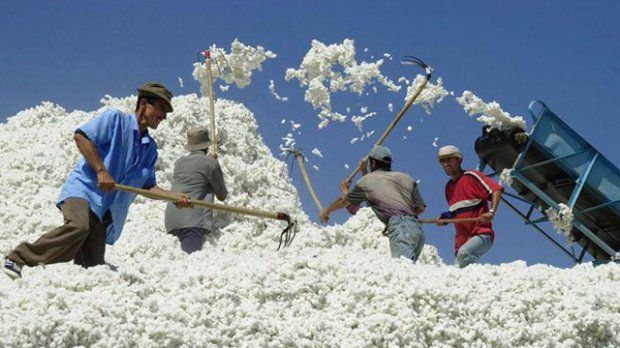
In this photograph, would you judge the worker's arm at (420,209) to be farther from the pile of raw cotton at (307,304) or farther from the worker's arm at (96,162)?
the worker's arm at (96,162)

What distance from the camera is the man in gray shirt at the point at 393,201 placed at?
19.9ft

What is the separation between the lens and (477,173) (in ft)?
22.5

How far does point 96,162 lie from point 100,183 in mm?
133

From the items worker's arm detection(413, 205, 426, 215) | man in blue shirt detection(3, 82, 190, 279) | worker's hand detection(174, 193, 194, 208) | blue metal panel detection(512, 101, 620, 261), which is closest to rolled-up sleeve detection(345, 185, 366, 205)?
worker's arm detection(413, 205, 426, 215)

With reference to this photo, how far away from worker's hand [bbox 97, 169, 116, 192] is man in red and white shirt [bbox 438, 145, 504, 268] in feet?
9.94

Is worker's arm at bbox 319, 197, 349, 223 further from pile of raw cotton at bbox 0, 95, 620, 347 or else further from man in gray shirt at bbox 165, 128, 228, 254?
pile of raw cotton at bbox 0, 95, 620, 347

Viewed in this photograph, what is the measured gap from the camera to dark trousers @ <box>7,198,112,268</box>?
14.8 ft

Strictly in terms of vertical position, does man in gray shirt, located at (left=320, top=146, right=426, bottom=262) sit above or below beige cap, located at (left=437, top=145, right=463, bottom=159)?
below

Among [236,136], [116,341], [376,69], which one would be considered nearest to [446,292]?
[116,341]

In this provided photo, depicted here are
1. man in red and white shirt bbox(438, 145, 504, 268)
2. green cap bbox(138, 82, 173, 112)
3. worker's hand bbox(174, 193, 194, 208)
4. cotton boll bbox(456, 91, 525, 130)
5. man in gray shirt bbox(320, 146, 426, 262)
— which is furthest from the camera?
cotton boll bbox(456, 91, 525, 130)

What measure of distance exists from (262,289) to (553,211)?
5.54 m

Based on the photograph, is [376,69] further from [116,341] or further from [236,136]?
[116,341]

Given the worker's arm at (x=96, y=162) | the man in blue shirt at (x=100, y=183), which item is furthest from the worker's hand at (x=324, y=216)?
the worker's arm at (x=96, y=162)

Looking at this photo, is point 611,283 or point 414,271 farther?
point 611,283
